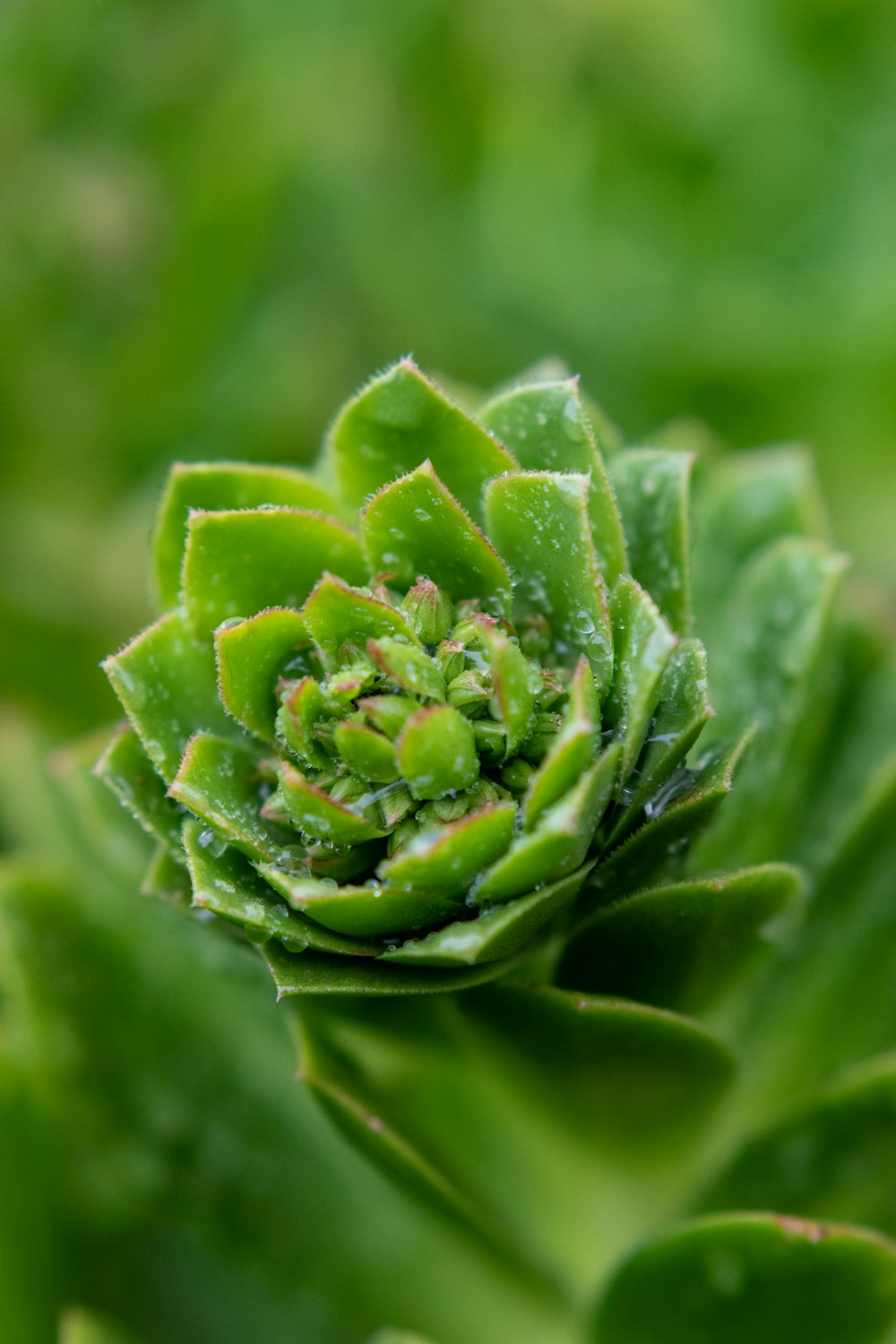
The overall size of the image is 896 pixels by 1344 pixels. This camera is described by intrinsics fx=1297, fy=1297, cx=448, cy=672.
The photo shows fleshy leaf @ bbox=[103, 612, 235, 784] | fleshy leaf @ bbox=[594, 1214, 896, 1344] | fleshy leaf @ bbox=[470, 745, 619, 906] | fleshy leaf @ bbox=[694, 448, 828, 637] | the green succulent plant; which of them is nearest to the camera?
fleshy leaf @ bbox=[470, 745, 619, 906]

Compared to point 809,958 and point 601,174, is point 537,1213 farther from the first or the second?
point 601,174

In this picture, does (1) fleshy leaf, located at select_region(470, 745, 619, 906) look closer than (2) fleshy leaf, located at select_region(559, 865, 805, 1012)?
Yes

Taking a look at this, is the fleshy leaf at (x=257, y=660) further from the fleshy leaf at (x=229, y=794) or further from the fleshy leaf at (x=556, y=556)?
the fleshy leaf at (x=556, y=556)

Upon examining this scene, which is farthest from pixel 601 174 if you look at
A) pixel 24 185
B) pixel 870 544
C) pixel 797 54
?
pixel 24 185

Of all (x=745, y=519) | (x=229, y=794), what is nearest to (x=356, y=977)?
(x=229, y=794)

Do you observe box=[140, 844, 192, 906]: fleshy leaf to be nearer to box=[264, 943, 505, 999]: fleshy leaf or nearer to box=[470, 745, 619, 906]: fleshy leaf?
box=[264, 943, 505, 999]: fleshy leaf

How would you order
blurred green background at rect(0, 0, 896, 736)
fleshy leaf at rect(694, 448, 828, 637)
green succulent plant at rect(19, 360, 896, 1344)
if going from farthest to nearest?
1. blurred green background at rect(0, 0, 896, 736)
2. fleshy leaf at rect(694, 448, 828, 637)
3. green succulent plant at rect(19, 360, 896, 1344)

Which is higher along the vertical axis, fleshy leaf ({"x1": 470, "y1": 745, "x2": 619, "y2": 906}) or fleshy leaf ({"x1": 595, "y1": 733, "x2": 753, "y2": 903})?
fleshy leaf ({"x1": 470, "y1": 745, "x2": 619, "y2": 906})

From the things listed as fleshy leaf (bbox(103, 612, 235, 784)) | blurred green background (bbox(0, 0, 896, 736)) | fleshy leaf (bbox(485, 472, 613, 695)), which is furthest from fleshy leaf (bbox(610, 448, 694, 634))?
blurred green background (bbox(0, 0, 896, 736))
